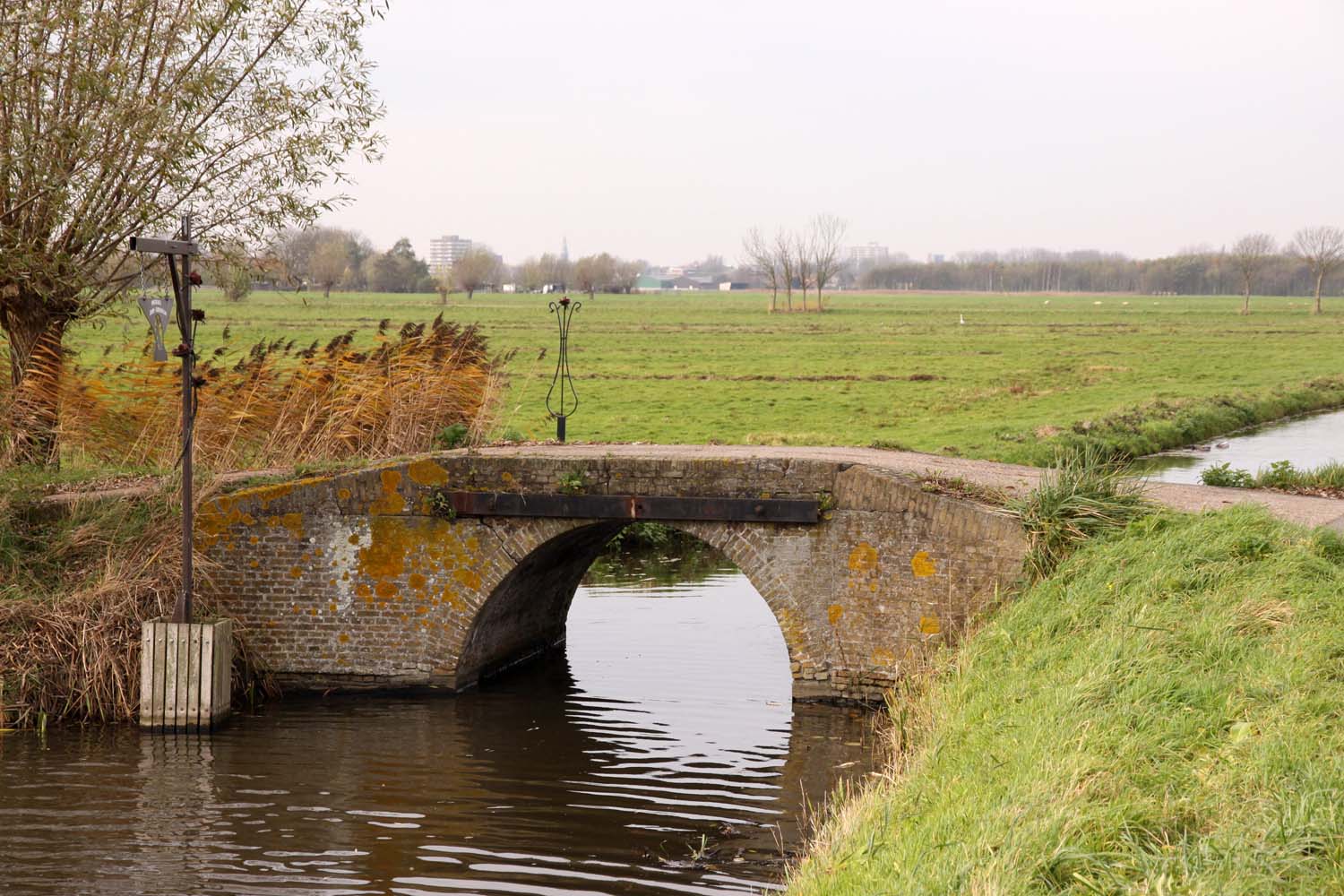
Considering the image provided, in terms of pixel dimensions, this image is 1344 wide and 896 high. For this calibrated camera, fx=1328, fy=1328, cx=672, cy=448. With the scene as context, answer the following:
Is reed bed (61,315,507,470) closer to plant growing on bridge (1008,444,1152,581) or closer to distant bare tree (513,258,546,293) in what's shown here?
plant growing on bridge (1008,444,1152,581)

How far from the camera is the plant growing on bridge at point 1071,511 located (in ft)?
38.2

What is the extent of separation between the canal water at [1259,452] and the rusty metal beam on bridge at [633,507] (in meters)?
9.86

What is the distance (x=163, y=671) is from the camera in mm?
12250

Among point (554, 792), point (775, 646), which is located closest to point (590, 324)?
point (775, 646)

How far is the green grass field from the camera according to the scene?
28219 mm

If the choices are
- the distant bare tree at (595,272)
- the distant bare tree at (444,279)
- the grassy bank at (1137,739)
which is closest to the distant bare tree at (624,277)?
the distant bare tree at (595,272)

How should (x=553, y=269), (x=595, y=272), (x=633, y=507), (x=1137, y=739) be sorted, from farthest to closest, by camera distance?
(x=553, y=269) → (x=595, y=272) → (x=633, y=507) → (x=1137, y=739)

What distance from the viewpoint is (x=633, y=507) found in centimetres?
1303

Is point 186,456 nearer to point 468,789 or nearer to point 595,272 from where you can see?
point 468,789

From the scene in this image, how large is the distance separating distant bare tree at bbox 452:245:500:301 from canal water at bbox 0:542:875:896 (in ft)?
359

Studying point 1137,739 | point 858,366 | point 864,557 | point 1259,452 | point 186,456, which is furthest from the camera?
point 858,366

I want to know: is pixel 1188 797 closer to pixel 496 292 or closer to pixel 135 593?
pixel 135 593

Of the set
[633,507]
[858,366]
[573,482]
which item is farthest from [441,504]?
[858,366]

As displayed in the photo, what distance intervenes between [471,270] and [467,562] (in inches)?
4507
